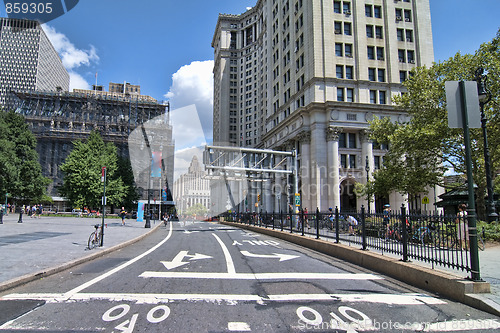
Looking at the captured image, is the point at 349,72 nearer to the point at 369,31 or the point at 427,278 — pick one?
the point at 369,31

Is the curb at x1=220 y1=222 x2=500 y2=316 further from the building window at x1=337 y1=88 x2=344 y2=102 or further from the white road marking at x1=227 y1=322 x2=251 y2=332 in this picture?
the building window at x1=337 y1=88 x2=344 y2=102

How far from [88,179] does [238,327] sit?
50571 mm

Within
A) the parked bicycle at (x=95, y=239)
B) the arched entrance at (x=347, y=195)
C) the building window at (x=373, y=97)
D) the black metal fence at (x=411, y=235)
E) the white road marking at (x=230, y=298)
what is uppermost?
the building window at (x=373, y=97)

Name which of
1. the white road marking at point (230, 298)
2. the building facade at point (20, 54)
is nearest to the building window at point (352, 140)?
the white road marking at point (230, 298)

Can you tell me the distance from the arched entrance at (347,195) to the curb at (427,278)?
117ft

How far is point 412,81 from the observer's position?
2445cm

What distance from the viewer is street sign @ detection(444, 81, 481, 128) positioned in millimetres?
6090

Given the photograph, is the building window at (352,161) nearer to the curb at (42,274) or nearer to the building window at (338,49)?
the building window at (338,49)

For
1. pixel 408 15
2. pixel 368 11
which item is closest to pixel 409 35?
pixel 408 15

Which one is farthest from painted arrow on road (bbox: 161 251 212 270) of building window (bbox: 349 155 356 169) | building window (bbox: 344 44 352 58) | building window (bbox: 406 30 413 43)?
building window (bbox: 406 30 413 43)

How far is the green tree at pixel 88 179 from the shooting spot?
1890 inches

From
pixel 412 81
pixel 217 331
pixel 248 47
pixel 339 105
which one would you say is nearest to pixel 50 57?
pixel 248 47

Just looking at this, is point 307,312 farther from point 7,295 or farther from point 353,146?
point 353,146

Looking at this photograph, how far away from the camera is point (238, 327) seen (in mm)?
4070
